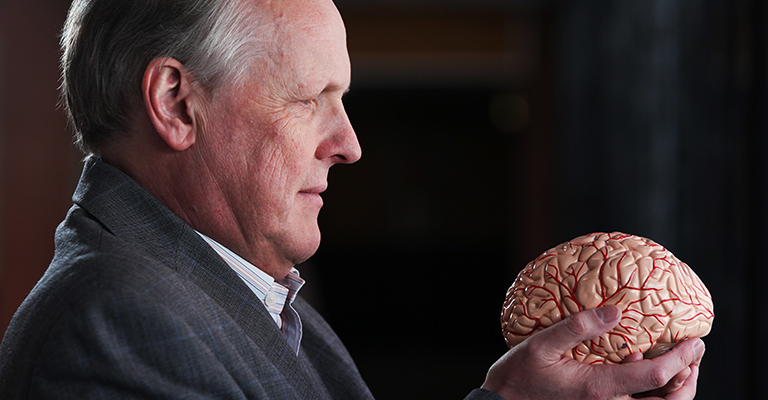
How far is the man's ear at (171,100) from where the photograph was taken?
1.02 m

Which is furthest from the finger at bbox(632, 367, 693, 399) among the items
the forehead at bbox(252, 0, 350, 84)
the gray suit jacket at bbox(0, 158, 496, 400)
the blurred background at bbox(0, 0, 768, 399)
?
the blurred background at bbox(0, 0, 768, 399)

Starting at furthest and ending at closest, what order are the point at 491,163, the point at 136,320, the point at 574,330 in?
1. the point at 491,163
2. the point at 574,330
3. the point at 136,320

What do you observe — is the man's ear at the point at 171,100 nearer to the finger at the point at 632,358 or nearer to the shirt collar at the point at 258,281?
the shirt collar at the point at 258,281

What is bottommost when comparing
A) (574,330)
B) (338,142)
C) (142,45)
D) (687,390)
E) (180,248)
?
(687,390)


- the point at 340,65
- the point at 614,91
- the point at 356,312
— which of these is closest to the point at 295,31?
the point at 340,65

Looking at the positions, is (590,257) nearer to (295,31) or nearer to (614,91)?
(295,31)

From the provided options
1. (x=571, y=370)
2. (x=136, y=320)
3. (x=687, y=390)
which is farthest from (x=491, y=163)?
(x=136, y=320)

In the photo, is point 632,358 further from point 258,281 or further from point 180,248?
point 180,248

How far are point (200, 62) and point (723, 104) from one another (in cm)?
195

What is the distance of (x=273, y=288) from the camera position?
45.4 inches

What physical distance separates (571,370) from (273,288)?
0.52m

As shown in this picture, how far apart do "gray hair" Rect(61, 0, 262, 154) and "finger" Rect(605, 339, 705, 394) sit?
0.78 m

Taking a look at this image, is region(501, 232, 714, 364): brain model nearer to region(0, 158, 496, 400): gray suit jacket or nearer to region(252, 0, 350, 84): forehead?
region(0, 158, 496, 400): gray suit jacket

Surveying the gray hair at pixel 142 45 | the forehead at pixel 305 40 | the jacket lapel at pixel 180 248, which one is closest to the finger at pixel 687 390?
the jacket lapel at pixel 180 248
